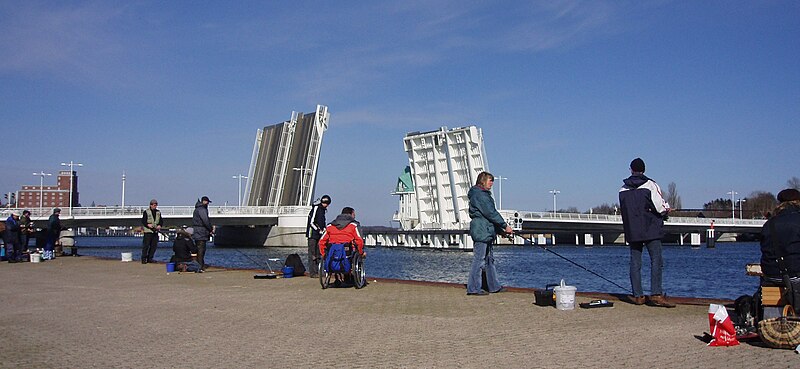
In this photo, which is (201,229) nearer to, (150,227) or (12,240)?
(150,227)

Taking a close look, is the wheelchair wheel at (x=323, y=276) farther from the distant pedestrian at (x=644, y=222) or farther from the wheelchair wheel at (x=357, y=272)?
the distant pedestrian at (x=644, y=222)

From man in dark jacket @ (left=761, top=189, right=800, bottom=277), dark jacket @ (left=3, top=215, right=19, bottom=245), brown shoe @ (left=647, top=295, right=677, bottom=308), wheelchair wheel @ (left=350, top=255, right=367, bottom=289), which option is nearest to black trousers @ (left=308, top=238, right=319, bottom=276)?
wheelchair wheel @ (left=350, top=255, right=367, bottom=289)

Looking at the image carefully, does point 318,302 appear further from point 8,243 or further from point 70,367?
point 8,243

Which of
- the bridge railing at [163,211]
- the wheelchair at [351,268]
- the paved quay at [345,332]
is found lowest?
the paved quay at [345,332]

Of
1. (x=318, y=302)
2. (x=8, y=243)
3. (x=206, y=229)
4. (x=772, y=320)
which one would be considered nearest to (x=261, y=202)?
(x=8, y=243)

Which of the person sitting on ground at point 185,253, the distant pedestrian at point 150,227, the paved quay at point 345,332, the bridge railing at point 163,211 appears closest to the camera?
the paved quay at point 345,332

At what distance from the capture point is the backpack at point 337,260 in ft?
37.0

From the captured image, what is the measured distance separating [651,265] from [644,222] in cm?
47

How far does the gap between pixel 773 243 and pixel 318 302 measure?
535 centimetres

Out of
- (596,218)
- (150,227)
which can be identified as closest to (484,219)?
(150,227)

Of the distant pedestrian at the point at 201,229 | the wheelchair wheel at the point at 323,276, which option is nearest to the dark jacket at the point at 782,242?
the wheelchair wheel at the point at 323,276

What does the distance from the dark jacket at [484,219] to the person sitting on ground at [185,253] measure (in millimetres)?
7978

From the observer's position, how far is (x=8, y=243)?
67.2 feet

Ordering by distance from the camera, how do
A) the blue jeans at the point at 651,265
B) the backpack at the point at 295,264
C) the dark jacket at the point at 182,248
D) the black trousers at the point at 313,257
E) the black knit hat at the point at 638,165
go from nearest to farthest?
the blue jeans at the point at 651,265
the black knit hat at the point at 638,165
the black trousers at the point at 313,257
the backpack at the point at 295,264
the dark jacket at the point at 182,248
